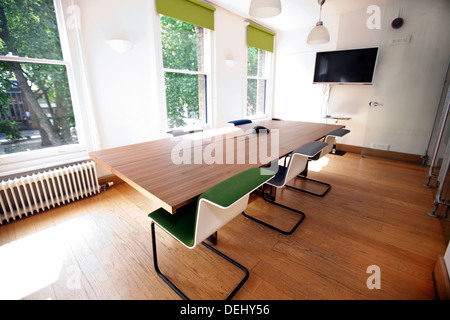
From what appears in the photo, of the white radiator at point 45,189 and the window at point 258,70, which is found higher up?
the window at point 258,70

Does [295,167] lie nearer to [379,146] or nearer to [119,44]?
[119,44]

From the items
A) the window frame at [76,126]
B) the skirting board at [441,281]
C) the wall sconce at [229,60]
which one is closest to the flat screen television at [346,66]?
the wall sconce at [229,60]

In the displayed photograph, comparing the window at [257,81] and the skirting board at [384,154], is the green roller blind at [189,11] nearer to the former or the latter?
the window at [257,81]

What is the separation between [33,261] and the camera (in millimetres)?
1749

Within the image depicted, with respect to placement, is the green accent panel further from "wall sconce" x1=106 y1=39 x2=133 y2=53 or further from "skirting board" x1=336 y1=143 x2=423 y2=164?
"skirting board" x1=336 y1=143 x2=423 y2=164

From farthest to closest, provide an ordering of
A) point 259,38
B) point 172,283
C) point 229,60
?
point 259,38 < point 229,60 < point 172,283

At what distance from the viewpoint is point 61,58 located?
99.0 inches

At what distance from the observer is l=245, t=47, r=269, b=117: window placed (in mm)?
5292

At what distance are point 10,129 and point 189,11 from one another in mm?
2972

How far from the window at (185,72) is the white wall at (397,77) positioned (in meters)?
2.80

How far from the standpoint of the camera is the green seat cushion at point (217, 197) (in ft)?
3.30

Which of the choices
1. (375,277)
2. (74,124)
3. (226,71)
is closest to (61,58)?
(74,124)

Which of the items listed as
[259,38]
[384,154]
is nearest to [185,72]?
[259,38]
